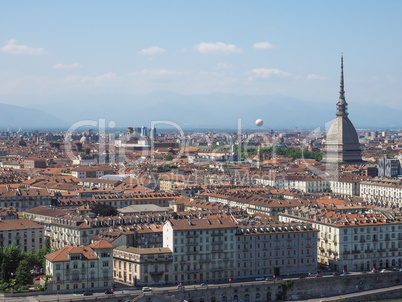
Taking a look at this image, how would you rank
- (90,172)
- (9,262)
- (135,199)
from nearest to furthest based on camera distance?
(9,262)
(135,199)
(90,172)

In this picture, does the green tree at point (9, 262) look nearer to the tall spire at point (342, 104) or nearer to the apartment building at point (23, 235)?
the apartment building at point (23, 235)

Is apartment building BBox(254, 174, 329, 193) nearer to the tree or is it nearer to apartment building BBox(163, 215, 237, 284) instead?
apartment building BBox(163, 215, 237, 284)

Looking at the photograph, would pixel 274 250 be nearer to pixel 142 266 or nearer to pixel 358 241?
pixel 358 241

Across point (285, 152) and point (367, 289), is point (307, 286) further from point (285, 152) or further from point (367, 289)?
point (285, 152)

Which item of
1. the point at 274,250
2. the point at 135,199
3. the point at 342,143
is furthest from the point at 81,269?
the point at 342,143

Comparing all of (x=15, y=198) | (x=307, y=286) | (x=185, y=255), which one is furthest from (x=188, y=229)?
(x=15, y=198)

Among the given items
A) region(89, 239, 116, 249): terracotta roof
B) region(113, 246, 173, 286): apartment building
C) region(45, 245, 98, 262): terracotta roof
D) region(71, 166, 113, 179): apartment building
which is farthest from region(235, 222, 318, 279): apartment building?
region(71, 166, 113, 179): apartment building
